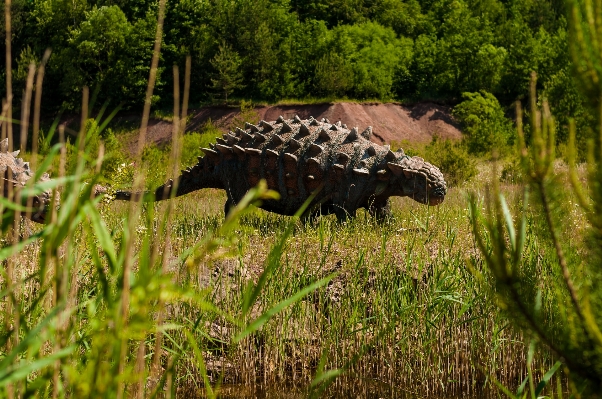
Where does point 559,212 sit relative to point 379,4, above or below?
below

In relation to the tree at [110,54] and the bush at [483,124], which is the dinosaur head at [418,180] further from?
the tree at [110,54]

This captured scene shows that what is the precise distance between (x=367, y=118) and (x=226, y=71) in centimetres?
548

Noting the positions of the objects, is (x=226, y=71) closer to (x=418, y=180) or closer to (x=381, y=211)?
(x=381, y=211)

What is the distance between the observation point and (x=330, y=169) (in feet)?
25.1

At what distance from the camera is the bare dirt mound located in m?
27.8

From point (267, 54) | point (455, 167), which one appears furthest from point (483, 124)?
point (267, 54)

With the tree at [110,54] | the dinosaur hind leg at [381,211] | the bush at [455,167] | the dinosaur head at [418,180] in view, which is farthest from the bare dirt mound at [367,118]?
the dinosaur head at [418,180]

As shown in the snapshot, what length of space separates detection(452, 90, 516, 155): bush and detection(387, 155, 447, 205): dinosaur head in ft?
43.3

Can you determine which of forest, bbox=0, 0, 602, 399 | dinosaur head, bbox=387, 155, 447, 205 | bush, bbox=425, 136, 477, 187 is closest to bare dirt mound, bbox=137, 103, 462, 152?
forest, bbox=0, 0, 602, 399

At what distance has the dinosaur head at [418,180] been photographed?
7633 millimetres

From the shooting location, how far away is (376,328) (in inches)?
194

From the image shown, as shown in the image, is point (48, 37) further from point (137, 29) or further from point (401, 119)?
point (401, 119)

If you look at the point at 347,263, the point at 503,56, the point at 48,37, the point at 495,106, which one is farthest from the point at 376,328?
the point at 48,37

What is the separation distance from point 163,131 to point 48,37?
28.8 ft
